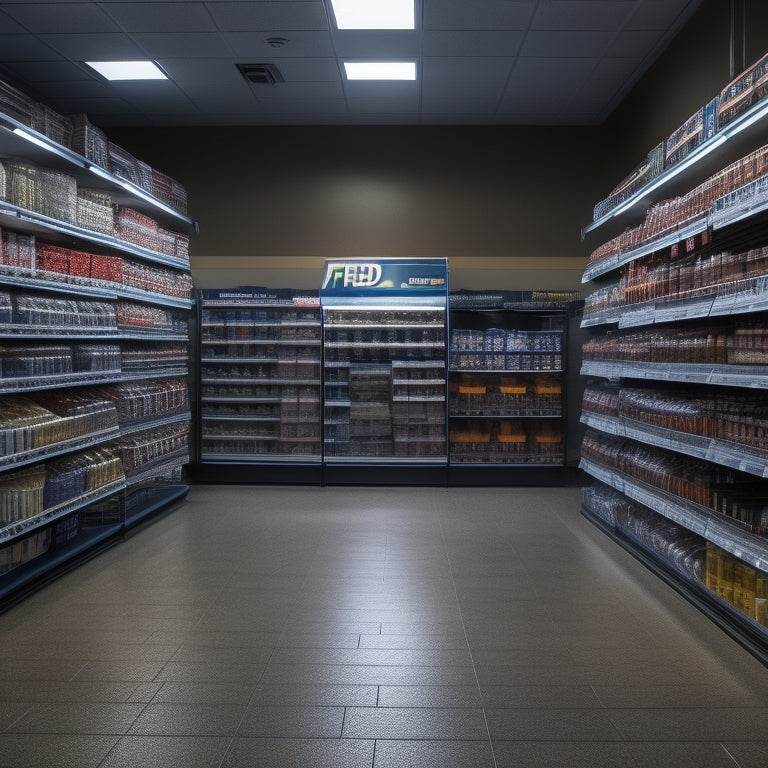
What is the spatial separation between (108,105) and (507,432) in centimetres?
572

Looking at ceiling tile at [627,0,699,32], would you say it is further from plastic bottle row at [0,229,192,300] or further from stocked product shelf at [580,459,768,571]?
plastic bottle row at [0,229,192,300]

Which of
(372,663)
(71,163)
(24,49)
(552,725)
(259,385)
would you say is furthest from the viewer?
(259,385)

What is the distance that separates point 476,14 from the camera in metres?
5.96

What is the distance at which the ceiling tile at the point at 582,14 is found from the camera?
5742 millimetres

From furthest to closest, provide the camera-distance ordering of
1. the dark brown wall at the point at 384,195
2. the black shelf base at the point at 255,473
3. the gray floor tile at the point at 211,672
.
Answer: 1. the dark brown wall at the point at 384,195
2. the black shelf base at the point at 255,473
3. the gray floor tile at the point at 211,672

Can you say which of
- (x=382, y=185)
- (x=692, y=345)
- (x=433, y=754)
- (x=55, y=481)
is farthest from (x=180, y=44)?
(x=433, y=754)

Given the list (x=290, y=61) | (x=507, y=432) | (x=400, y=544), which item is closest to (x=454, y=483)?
(x=507, y=432)

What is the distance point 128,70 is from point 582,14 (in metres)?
4.25

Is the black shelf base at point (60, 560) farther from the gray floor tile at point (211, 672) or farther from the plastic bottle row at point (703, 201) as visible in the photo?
the plastic bottle row at point (703, 201)

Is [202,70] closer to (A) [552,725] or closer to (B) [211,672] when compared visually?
(B) [211,672]

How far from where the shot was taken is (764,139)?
155 inches

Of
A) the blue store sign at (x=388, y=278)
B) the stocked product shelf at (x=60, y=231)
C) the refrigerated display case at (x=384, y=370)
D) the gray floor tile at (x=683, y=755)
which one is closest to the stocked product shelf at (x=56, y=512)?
the stocked product shelf at (x=60, y=231)

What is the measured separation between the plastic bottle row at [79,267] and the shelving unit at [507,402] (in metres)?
3.26

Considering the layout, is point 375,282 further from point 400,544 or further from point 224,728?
point 224,728
